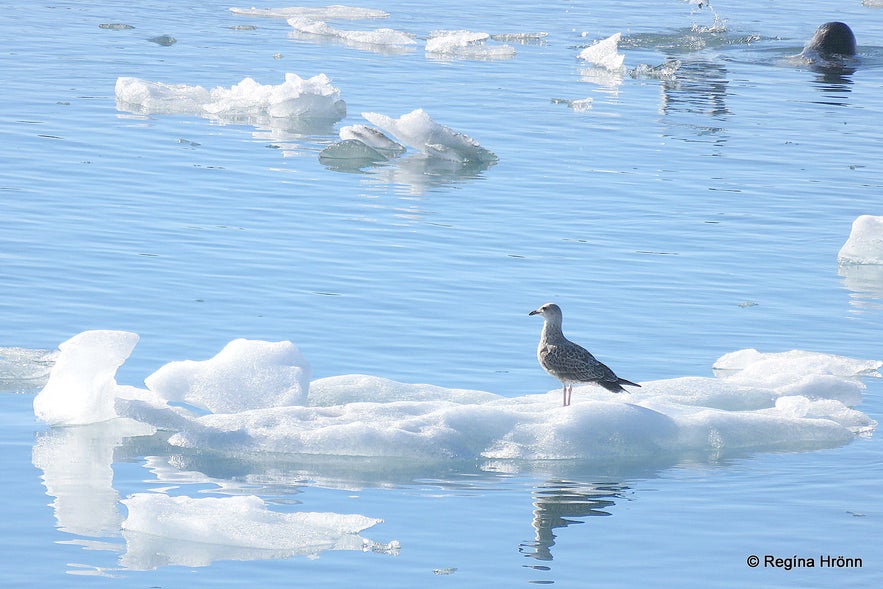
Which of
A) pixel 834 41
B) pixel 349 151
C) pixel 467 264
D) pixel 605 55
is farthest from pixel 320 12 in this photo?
pixel 467 264

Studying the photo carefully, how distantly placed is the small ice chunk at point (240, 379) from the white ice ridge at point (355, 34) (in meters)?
18.1

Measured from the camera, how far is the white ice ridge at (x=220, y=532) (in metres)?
6.77

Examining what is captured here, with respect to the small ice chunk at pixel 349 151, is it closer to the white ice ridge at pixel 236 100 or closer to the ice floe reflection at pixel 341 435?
the white ice ridge at pixel 236 100

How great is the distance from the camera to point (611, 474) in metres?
8.09

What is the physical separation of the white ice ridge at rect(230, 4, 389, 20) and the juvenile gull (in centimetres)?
2195

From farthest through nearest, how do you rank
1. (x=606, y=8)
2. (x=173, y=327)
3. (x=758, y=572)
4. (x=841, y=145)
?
(x=606, y=8)
(x=841, y=145)
(x=173, y=327)
(x=758, y=572)

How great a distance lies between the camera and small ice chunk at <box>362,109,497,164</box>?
53.8ft

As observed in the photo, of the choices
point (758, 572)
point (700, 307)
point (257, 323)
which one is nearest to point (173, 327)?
point (257, 323)

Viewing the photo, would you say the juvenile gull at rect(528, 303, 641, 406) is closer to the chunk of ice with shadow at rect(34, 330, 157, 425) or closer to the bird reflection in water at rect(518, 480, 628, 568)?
the bird reflection in water at rect(518, 480, 628, 568)

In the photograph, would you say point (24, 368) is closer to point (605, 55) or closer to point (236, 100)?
point (236, 100)

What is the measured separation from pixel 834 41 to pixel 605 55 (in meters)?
4.62

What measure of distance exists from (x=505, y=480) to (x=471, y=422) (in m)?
0.56

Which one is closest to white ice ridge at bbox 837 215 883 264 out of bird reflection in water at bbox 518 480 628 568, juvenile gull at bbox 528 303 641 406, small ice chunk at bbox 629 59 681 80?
juvenile gull at bbox 528 303 641 406

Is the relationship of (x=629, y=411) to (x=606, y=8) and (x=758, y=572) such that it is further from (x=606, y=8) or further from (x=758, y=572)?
(x=606, y=8)
